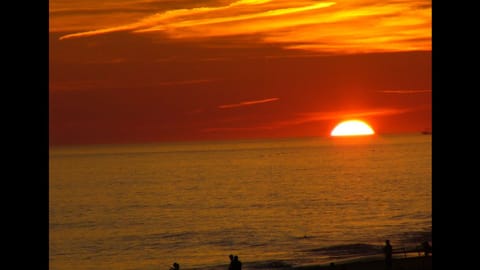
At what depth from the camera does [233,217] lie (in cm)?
5538

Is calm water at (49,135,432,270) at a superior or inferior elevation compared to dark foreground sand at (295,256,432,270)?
superior

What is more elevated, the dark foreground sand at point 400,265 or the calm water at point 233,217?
the calm water at point 233,217

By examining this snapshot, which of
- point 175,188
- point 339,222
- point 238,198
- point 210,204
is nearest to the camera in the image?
point 339,222

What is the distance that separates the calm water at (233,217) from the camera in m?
36.8

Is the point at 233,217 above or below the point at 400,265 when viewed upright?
above

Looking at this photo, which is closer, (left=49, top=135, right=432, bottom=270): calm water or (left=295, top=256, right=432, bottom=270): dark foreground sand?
(left=295, top=256, right=432, bottom=270): dark foreground sand

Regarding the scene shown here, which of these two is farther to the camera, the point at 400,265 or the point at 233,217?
the point at 233,217

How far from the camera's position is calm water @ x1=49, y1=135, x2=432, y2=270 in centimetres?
3684

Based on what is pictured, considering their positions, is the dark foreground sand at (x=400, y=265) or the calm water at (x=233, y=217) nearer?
the dark foreground sand at (x=400, y=265)
